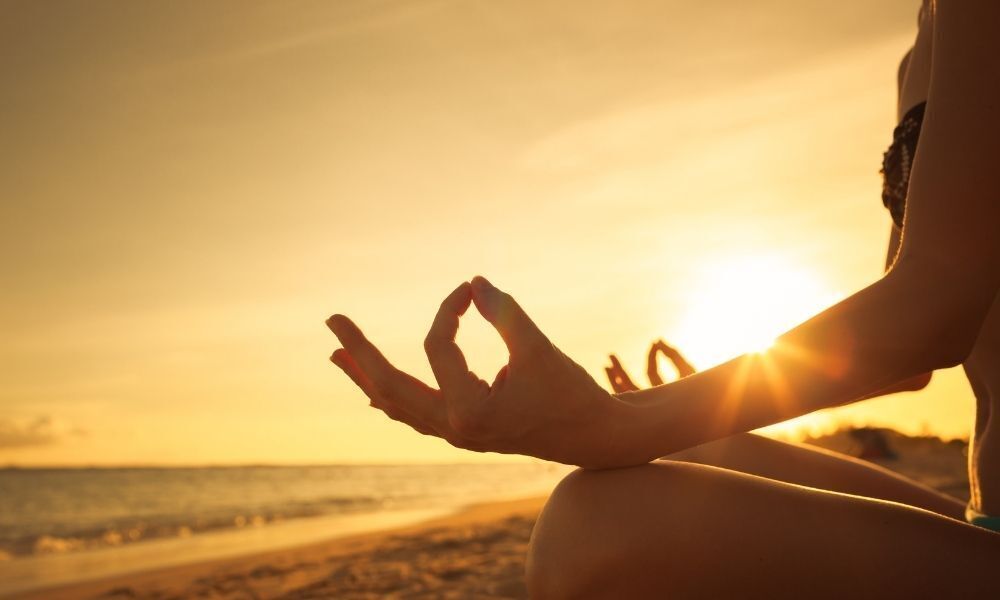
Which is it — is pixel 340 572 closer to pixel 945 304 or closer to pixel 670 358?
pixel 670 358

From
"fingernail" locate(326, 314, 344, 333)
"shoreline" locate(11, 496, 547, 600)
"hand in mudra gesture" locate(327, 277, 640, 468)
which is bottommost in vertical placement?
"shoreline" locate(11, 496, 547, 600)

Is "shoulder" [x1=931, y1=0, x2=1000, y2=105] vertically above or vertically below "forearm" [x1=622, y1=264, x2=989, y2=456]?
above

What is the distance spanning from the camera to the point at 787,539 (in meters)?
1.03

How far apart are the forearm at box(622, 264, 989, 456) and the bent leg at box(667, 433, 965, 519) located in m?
0.81

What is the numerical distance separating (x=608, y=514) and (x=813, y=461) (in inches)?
40.5

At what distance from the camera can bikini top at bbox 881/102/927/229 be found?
5.76 ft

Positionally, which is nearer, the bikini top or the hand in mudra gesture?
the hand in mudra gesture

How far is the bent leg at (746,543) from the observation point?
1.01 m

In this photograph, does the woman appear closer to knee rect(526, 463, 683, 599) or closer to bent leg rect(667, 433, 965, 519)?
knee rect(526, 463, 683, 599)

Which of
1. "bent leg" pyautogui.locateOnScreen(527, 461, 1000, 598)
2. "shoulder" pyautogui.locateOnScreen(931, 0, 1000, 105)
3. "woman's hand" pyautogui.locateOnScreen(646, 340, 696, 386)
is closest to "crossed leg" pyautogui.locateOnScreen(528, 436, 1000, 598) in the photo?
"bent leg" pyautogui.locateOnScreen(527, 461, 1000, 598)

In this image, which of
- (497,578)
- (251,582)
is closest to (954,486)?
(497,578)

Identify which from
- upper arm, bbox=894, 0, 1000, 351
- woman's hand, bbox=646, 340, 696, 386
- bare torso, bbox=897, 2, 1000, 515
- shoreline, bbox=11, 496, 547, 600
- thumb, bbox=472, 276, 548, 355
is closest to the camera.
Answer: thumb, bbox=472, 276, 548, 355

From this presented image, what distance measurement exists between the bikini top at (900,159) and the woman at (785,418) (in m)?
0.70

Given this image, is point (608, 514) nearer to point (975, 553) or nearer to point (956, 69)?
point (975, 553)
